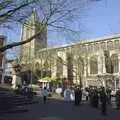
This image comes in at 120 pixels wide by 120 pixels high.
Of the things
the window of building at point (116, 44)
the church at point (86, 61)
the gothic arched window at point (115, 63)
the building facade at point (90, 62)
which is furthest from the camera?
the window of building at point (116, 44)

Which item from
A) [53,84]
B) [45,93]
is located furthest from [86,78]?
[45,93]

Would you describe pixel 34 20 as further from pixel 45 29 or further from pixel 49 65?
pixel 49 65

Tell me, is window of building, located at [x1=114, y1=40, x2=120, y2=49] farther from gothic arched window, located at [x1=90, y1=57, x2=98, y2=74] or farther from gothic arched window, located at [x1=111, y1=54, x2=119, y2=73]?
gothic arched window, located at [x1=90, y1=57, x2=98, y2=74]

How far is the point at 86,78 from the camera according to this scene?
252ft

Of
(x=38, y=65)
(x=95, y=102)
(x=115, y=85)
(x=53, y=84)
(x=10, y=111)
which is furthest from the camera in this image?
(x=38, y=65)

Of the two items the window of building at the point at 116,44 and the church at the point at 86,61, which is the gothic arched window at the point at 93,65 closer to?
the church at the point at 86,61

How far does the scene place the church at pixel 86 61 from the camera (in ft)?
202

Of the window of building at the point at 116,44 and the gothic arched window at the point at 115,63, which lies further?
the window of building at the point at 116,44

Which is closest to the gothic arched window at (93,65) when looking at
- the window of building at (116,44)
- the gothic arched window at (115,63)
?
the gothic arched window at (115,63)

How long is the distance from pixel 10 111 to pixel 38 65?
51.3m

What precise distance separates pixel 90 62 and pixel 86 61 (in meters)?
14.5

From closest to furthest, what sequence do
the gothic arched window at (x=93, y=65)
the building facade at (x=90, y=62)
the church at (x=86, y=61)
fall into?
the church at (x=86, y=61) → the building facade at (x=90, y=62) → the gothic arched window at (x=93, y=65)

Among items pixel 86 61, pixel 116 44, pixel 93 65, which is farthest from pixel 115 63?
pixel 86 61

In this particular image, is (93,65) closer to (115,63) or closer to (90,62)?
(90,62)
